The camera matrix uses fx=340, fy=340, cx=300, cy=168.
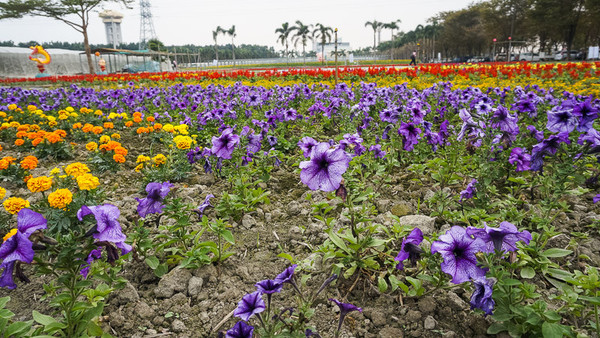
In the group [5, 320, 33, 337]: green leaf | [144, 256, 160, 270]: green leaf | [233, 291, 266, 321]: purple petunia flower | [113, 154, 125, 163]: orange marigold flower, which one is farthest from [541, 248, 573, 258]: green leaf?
[113, 154, 125, 163]: orange marigold flower

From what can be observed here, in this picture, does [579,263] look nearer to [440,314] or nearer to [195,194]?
[440,314]

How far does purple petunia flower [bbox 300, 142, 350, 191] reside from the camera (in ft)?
5.29

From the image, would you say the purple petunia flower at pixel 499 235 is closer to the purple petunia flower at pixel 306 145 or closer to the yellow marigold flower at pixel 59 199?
the purple petunia flower at pixel 306 145

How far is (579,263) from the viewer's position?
212 centimetres

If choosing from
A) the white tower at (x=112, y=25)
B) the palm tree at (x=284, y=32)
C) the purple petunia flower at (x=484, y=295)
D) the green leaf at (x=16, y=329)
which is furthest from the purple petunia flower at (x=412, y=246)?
the white tower at (x=112, y=25)

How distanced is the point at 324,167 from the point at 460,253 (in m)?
0.71

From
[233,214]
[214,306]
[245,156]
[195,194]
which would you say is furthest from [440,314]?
[195,194]

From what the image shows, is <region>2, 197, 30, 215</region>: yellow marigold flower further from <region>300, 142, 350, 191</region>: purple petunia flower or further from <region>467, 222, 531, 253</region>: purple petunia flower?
<region>467, 222, 531, 253</region>: purple petunia flower

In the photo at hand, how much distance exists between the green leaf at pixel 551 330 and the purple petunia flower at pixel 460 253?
12.7 inches

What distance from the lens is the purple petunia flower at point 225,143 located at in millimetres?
2725

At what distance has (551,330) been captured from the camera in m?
1.38

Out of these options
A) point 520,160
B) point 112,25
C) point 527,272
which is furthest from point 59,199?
point 112,25

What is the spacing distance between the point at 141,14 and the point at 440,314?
296 feet

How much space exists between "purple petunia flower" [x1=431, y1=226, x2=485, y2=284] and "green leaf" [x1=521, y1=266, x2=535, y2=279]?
2.11 feet
